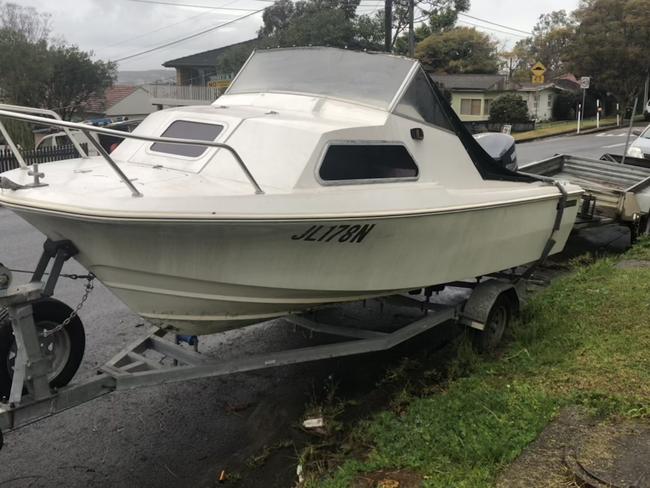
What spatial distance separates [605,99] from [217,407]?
5193 cm

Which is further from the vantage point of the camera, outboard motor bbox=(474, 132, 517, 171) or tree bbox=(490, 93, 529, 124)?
tree bbox=(490, 93, 529, 124)

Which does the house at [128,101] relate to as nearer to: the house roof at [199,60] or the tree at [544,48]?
the house roof at [199,60]

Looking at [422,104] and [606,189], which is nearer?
[422,104]

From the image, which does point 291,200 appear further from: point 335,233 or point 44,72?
point 44,72

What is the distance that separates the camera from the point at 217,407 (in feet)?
15.4

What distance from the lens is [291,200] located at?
12.3 feet

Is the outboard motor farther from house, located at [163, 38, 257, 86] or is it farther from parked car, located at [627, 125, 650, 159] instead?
house, located at [163, 38, 257, 86]

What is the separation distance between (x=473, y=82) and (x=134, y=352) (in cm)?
4389

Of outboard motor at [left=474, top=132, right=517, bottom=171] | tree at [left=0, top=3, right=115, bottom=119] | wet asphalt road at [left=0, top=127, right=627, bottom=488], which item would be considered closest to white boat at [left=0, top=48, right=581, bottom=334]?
wet asphalt road at [left=0, top=127, right=627, bottom=488]

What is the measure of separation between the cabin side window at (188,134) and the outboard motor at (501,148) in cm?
390

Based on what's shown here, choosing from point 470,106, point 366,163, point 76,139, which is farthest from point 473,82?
point 76,139

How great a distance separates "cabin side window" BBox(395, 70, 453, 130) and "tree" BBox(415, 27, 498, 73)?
4741 cm

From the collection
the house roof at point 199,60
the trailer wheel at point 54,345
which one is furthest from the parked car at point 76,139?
the house roof at point 199,60

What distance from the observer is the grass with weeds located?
3412 mm
